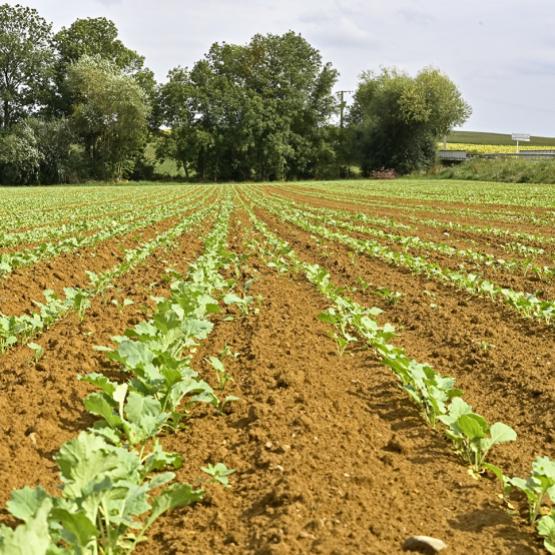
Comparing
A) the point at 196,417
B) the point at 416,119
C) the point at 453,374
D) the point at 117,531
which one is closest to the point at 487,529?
the point at 117,531

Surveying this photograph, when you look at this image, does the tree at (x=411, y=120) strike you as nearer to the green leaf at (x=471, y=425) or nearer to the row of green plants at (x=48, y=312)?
the row of green plants at (x=48, y=312)

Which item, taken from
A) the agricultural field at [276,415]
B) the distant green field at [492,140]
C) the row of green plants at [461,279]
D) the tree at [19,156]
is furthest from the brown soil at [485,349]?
the distant green field at [492,140]

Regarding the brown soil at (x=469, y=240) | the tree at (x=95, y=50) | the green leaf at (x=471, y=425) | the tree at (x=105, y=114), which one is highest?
the tree at (x=95, y=50)

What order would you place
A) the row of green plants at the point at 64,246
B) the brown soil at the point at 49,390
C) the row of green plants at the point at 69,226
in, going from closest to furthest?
the brown soil at the point at 49,390 < the row of green plants at the point at 64,246 < the row of green plants at the point at 69,226

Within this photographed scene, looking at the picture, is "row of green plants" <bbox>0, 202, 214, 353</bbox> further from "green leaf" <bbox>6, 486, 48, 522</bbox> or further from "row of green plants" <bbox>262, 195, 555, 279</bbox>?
"row of green plants" <bbox>262, 195, 555, 279</bbox>

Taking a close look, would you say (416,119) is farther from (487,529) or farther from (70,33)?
(487,529)

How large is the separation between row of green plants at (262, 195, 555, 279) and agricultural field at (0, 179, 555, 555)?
33 centimetres

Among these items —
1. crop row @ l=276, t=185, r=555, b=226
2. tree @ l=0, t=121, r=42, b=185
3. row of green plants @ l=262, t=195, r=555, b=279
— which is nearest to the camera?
row of green plants @ l=262, t=195, r=555, b=279

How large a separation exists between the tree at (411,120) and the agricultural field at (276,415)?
5647 cm

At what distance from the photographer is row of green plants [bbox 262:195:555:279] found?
31.1ft

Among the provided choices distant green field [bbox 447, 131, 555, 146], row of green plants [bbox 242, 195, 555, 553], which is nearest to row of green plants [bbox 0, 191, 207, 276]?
row of green plants [bbox 242, 195, 555, 553]

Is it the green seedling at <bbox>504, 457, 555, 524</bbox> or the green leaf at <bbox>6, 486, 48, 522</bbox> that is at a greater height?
the green leaf at <bbox>6, 486, 48, 522</bbox>

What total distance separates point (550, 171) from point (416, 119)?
23.5m

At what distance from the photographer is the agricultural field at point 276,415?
2.53 meters
